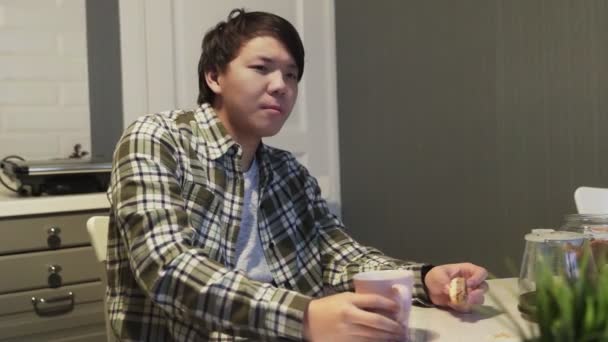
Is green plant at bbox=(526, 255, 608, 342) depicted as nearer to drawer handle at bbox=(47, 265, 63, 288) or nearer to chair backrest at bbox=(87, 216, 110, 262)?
chair backrest at bbox=(87, 216, 110, 262)

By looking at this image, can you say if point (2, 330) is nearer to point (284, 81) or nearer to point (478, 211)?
point (284, 81)

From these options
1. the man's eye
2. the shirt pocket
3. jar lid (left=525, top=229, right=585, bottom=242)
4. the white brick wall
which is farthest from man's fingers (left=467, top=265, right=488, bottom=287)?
the white brick wall

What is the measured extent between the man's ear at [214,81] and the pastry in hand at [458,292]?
25.0 inches

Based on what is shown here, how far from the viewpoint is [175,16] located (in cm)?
237

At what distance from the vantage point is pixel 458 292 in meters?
1.06

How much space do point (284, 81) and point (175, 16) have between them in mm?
1157

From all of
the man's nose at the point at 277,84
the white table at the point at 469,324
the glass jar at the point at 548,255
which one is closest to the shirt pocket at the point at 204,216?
the man's nose at the point at 277,84

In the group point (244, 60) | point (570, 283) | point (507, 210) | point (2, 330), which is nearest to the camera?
point (570, 283)

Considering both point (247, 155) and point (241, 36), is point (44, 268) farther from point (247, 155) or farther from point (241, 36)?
point (241, 36)

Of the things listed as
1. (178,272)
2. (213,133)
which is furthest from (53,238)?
(178,272)

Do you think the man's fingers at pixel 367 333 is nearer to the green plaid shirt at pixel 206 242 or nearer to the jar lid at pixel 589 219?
the green plaid shirt at pixel 206 242

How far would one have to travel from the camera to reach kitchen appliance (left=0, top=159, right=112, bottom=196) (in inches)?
76.5

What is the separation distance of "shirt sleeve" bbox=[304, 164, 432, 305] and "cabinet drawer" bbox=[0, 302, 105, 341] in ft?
2.71

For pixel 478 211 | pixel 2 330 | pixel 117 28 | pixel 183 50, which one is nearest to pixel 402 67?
pixel 478 211
